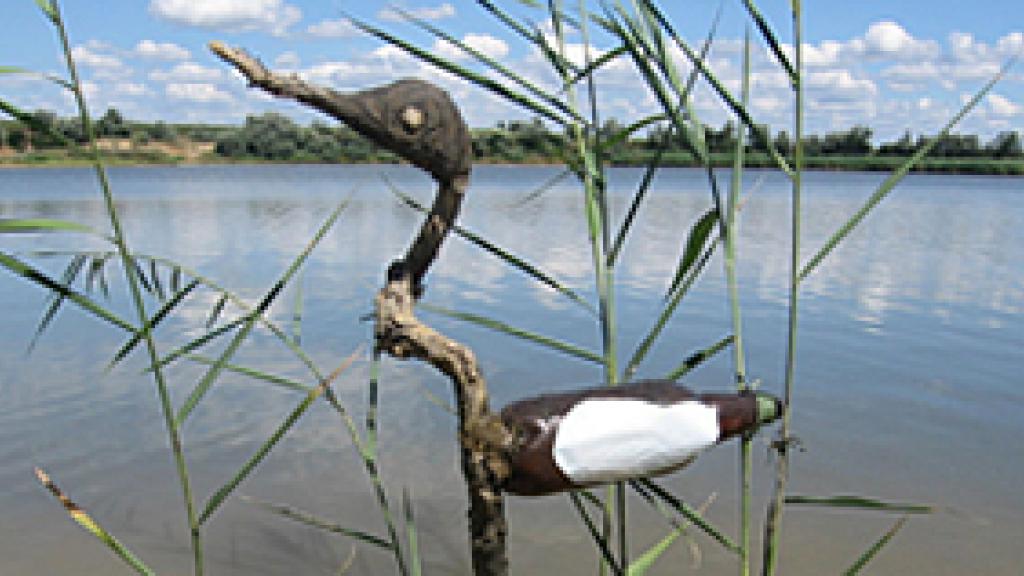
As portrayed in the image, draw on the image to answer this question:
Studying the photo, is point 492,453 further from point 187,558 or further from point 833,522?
point 833,522

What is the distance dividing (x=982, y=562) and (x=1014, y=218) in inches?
634

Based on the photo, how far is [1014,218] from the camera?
1669 centimetres

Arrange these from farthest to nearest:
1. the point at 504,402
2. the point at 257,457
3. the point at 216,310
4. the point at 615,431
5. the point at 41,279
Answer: the point at 504,402
the point at 216,310
the point at 257,457
the point at 41,279
the point at 615,431

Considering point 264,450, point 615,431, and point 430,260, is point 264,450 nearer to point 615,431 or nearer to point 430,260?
point 430,260

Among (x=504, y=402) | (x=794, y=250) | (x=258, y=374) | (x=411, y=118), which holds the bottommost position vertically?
(x=504, y=402)

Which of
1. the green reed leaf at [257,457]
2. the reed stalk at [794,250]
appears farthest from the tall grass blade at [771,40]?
the green reed leaf at [257,457]

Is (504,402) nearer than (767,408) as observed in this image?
No

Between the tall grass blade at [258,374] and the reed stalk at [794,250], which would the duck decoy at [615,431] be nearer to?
the reed stalk at [794,250]

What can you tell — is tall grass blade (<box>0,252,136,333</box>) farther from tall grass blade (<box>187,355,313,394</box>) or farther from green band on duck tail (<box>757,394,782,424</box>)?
green band on duck tail (<box>757,394,782,424</box>)

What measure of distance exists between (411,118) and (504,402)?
3.50m

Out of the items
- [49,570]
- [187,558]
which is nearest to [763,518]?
[187,558]

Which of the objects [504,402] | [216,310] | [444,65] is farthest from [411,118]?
[504,402]

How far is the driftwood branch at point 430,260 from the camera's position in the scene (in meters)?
1.01

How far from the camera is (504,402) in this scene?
445 cm
